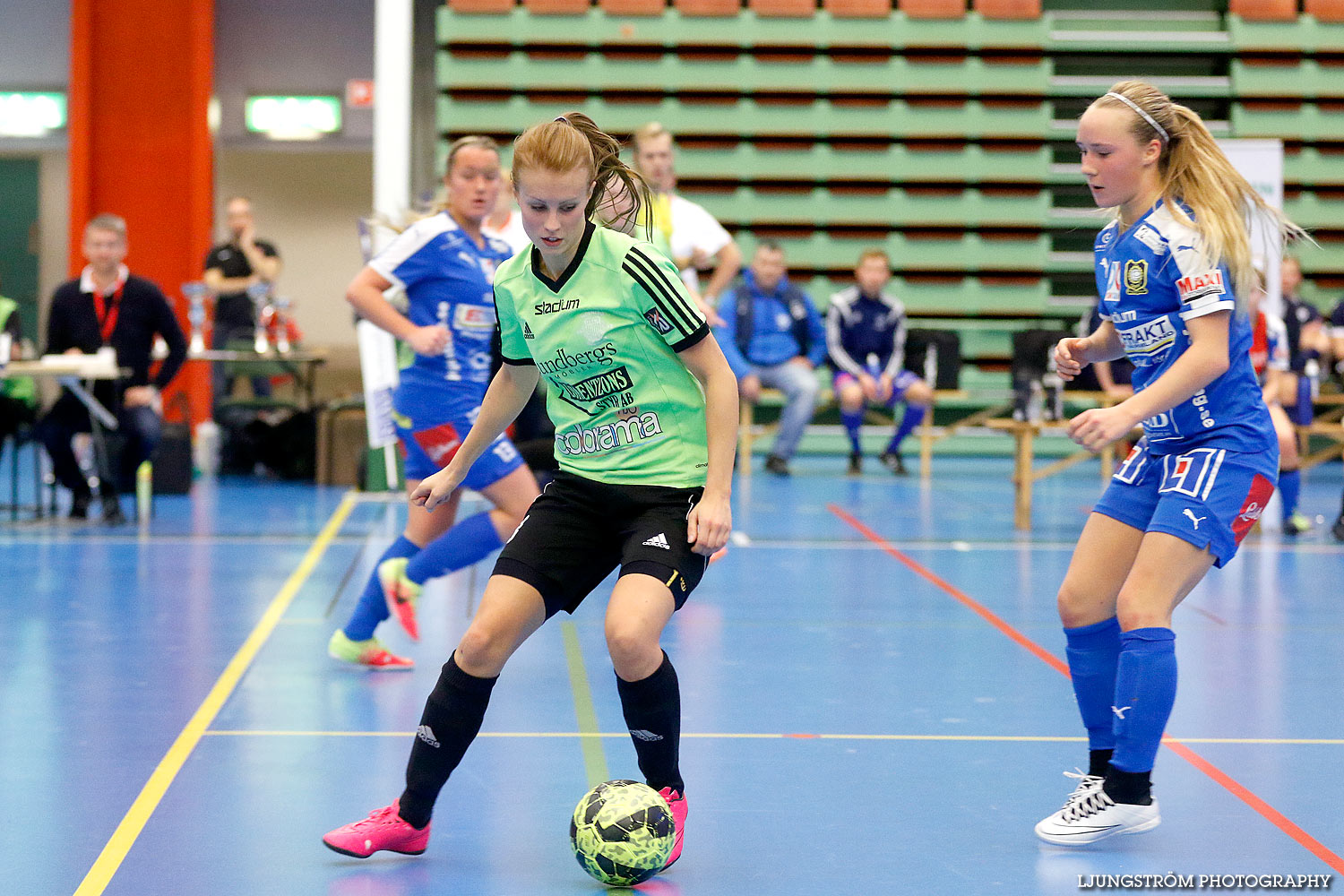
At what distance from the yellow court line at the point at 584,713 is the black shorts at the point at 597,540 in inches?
23.4

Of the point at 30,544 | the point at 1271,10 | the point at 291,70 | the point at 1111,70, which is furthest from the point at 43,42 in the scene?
the point at 1271,10

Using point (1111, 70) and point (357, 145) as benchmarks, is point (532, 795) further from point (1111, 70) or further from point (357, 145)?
point (357, 145)

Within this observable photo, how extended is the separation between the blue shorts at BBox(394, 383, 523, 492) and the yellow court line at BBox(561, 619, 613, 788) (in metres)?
0.66

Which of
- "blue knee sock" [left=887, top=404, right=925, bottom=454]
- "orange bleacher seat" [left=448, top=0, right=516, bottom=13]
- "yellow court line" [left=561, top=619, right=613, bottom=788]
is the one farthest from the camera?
"orange bleacher seat" [left=448, top=0, right=516, bottom=13]

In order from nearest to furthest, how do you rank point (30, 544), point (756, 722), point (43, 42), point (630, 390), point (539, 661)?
point (630, 390)
point (756, 722)
point (539, 661)
point (30, 544)
point (43, 42)

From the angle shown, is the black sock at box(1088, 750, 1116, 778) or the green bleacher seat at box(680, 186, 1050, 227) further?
the green bleacher seat at box(680, 186, 1050, 227)

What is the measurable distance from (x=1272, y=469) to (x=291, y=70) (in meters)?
14.1

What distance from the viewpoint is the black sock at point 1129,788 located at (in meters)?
2.81

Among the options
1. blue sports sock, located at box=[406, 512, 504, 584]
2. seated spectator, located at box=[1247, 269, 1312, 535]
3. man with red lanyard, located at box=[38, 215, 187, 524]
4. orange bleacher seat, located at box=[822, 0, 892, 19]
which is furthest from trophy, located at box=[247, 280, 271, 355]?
seated spectator, located at box=[1247, 269, 1312, 535]

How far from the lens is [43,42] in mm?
14523

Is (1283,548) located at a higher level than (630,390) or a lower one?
lower

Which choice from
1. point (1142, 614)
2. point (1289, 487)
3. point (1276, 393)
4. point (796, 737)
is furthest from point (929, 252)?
point (1142, 614)

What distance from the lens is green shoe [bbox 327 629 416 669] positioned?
14.4 feet

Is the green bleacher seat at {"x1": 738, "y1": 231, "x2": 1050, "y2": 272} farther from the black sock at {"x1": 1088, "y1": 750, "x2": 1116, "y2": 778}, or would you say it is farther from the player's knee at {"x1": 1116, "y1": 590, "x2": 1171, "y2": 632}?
the player's knee at {"x1": 1116, "y1": 590, "x2": 1171, "y2": 632}
